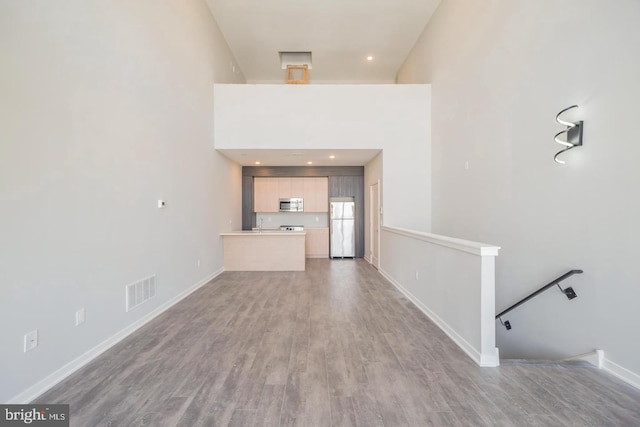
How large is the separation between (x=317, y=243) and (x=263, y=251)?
233 centimetres

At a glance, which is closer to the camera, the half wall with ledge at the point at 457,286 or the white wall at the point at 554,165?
the white wall at the point at 554,165

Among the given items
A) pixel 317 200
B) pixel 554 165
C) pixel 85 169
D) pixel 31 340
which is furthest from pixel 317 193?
pixel 31 340

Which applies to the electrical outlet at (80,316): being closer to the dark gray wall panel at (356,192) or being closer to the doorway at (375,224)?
the doorway at (375,224)

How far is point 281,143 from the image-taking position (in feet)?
18.9

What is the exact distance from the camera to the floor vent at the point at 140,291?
3.09 metres

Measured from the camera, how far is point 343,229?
822cm

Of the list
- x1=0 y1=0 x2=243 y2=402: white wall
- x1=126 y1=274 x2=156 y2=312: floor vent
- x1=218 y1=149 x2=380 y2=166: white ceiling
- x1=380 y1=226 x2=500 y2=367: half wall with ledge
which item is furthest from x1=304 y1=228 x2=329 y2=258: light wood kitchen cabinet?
x1=126 y1=274 x2=156 y2=312: floor vent

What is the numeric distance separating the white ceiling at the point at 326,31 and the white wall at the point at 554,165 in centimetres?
165

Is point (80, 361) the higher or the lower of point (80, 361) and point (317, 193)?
the lower

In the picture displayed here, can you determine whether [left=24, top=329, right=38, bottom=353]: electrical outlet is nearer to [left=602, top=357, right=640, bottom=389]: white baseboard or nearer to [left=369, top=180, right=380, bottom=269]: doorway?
[left=602, top=357, right=640, bottom=389]: white baseboard

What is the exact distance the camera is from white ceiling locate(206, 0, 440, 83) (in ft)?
17.9

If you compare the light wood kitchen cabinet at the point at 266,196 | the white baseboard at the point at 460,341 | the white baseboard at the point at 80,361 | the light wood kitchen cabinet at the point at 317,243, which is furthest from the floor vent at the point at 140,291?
the light wood kitchen cabinet at the point at 317,243

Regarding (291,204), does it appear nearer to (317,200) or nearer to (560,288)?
(317,200)

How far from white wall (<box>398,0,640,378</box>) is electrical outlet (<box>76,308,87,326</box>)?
4137 mm
